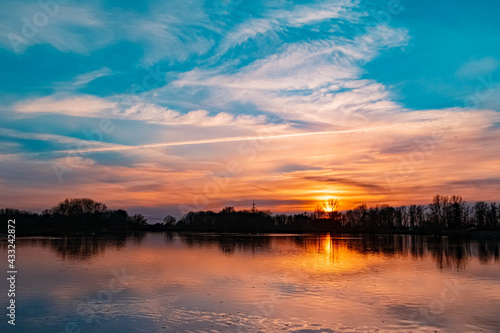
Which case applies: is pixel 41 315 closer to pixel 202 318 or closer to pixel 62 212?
pixel 202 318

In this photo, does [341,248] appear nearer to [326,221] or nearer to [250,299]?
[250,299]

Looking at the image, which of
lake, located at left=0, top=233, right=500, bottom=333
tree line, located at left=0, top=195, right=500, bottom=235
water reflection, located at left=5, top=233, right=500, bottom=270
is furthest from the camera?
tree line, located at left=0, top=195, right=500, bottom=235

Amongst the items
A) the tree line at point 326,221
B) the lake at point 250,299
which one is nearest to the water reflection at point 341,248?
the lake at point 250,299

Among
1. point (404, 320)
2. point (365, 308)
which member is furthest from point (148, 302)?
point (404, 320)

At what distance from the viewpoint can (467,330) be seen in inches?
583

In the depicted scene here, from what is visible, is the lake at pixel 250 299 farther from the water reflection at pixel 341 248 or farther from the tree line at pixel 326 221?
the tree line at pixel 326 221

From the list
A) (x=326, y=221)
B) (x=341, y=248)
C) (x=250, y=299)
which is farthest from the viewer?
(x=326, y=221)

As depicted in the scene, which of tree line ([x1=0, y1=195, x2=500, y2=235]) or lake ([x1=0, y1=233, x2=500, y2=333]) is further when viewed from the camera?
tree line ([x1=0, y1=195, x2=500, y2=235])

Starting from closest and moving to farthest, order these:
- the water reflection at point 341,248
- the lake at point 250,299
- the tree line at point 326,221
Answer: the lake at point 250,299 < the water reflection at point 341,248 < the tree line at point 326,221

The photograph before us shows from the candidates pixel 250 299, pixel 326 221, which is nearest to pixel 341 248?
pixel 250 299

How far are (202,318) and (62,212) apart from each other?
192161mm

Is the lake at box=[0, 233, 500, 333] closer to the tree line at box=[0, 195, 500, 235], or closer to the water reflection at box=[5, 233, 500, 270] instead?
the water reflection at box=[5, 233, 500, 270]

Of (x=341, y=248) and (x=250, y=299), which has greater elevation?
(x=250, y=299)

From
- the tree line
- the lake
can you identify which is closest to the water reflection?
the lake
